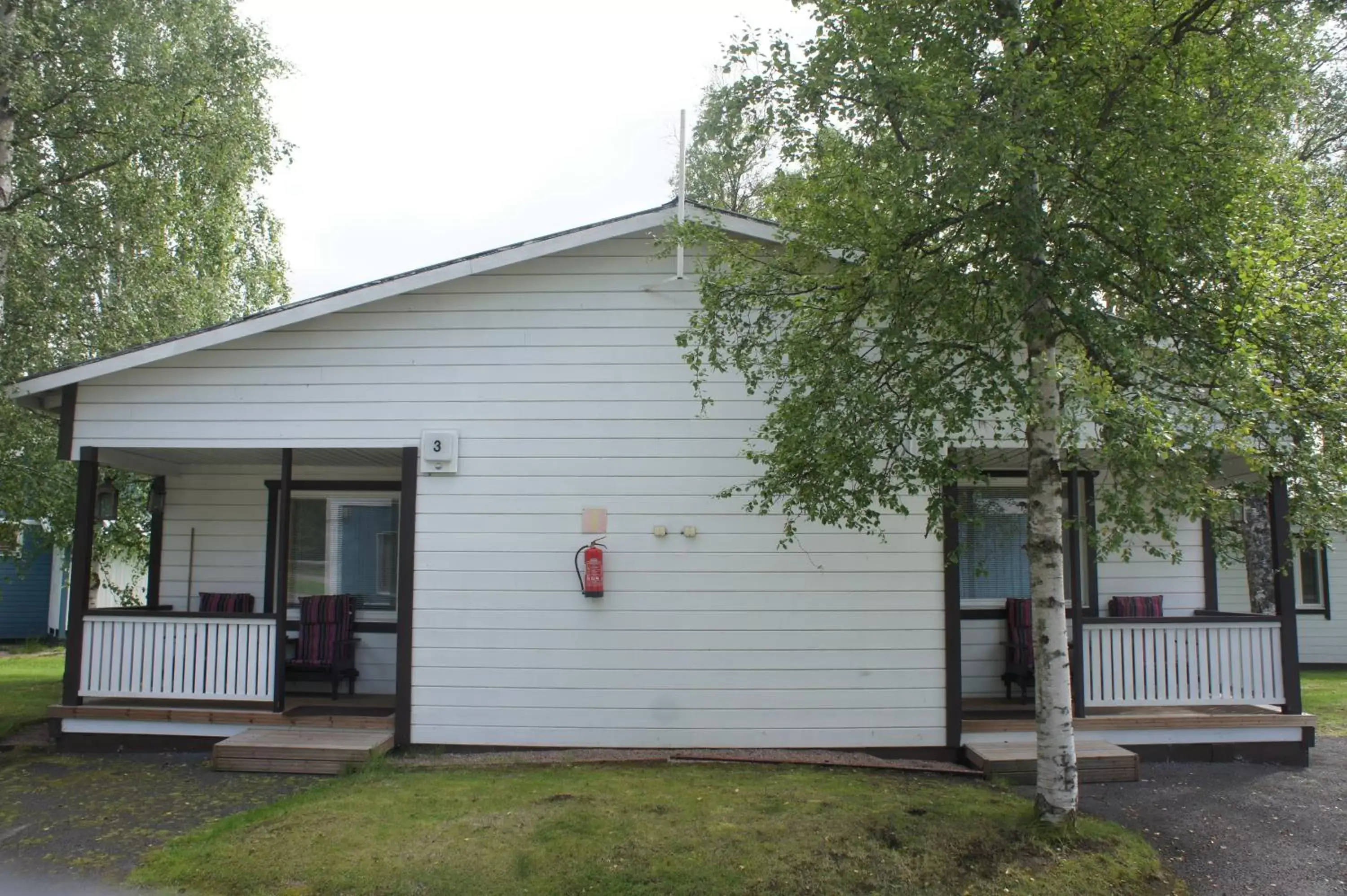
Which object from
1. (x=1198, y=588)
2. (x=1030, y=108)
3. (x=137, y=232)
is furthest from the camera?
(x=137, y=232)

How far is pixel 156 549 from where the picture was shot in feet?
34.3

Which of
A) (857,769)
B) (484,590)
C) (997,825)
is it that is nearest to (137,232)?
(484,590)

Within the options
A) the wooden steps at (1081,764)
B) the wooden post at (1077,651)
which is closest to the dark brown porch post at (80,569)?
the wooden steps at (1081,764)

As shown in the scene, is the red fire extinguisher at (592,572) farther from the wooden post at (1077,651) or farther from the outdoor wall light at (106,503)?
the outdoor wall light at (106,503)

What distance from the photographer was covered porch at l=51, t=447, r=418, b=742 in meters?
8.22

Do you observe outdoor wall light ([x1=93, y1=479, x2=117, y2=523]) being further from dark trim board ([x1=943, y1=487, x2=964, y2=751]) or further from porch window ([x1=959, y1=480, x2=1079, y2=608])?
porch window ([x1=959, y1=480, x2=1079, y2=608])

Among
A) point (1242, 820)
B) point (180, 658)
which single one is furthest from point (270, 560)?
point (1242, 820)

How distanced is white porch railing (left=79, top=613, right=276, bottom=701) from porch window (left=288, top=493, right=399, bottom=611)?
1.56 m

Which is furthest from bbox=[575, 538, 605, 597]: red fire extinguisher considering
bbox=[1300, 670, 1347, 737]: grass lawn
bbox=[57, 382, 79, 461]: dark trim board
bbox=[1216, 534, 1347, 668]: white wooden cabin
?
bbox=[1216, 534, 1347, 668]: white wooden cabin

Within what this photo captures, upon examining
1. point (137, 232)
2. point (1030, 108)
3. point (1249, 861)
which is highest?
point (137, 232)

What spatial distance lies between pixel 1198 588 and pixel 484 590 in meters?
7.30

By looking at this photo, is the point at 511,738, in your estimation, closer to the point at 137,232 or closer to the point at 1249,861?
the point at 1249,861

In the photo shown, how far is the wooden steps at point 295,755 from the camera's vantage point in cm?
731

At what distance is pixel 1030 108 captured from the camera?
16.9ft
